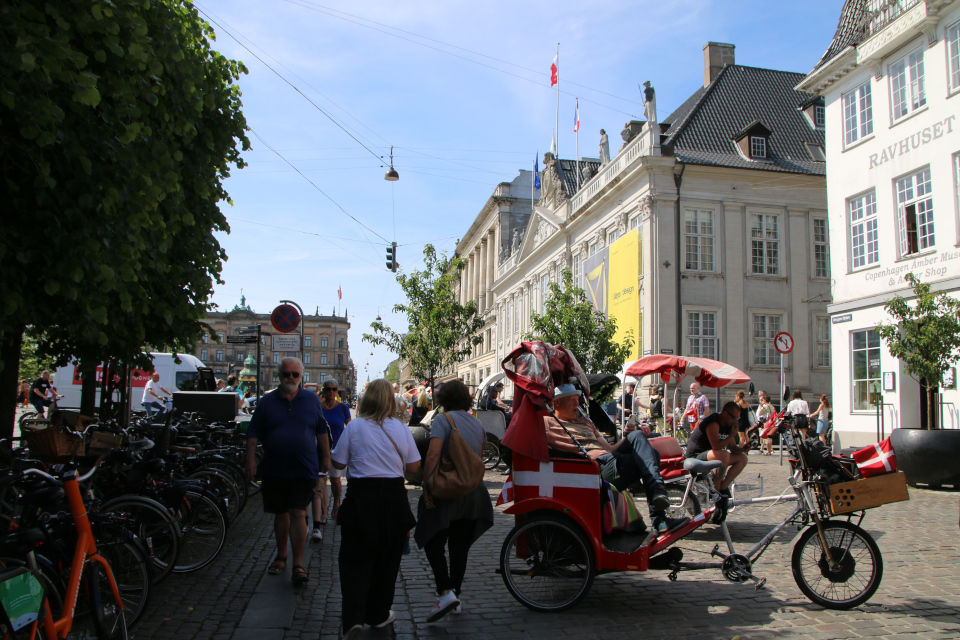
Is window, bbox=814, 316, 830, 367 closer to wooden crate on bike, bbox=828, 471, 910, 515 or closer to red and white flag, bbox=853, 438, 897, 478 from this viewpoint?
red and white flag, bbox=853, 438, 897, 478

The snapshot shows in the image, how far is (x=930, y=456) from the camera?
12.4 meters

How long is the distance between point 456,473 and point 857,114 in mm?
19696

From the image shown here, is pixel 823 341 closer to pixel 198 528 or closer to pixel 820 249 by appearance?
pixel 820 249

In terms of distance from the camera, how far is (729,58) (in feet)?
129

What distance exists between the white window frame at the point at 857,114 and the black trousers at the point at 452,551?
18.7m

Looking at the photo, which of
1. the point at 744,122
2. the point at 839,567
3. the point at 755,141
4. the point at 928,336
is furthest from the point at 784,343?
the point at 744,122

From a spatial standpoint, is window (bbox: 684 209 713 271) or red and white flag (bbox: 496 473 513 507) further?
window (bbox: 684 209 713 271)

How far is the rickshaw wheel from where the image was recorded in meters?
5.52

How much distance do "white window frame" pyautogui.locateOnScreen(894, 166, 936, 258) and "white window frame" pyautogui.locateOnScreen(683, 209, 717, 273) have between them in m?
12.4

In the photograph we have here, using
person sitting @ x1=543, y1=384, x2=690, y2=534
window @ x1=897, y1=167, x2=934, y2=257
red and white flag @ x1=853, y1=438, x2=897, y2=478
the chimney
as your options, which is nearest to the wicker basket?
person sitting @ x1=543, y1=384, x2=690, y2=534

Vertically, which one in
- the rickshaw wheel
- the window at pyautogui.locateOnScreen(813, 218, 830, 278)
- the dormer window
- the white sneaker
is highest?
Answer: the dormer window

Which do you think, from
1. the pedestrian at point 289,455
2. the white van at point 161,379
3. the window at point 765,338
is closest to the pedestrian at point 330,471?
the pedestrian at point 289,455

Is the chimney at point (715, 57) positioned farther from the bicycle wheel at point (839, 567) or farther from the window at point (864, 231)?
the bicycle wheel at point (839, 567)

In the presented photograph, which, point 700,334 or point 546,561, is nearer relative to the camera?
point 546,561
